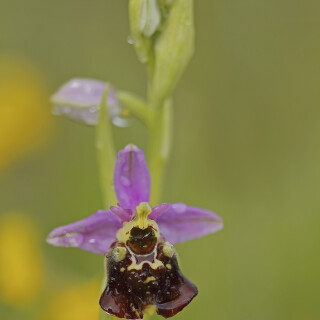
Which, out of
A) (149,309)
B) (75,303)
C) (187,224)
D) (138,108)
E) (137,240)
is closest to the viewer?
(149,309)

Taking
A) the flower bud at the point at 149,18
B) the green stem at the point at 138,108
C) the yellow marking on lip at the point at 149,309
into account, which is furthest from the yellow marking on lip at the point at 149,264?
the flower bud at the point at 149,18

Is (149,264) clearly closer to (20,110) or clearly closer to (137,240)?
(137,240)

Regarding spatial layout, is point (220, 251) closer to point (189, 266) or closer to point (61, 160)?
point (189, 266)

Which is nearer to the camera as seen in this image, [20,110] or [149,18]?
[149,18]

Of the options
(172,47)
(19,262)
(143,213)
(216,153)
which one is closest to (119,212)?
(143,213)

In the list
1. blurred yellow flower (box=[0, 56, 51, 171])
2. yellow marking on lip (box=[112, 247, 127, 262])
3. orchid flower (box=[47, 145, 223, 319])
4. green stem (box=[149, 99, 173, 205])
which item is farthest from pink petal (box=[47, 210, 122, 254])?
blurred yellow flower (box=[0, 56, 51, 171])

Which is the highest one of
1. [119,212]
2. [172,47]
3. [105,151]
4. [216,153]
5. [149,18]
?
[149,18]

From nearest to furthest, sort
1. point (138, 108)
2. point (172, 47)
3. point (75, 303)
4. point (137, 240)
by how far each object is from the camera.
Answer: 1. point (137, 240)
2. point (172, 47)
3. point (138, 108)
4. point (75, 303)
